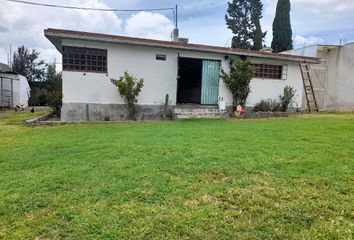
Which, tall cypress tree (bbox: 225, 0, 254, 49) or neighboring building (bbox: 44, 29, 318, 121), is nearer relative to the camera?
neighboring building (bbox: 44, 29, 318, 121)

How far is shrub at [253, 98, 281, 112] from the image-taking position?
659 inches

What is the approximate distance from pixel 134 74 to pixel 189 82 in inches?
267

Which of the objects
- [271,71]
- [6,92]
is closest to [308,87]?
[271,71]

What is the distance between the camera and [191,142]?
25.5ft

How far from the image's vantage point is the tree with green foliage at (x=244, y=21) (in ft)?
122

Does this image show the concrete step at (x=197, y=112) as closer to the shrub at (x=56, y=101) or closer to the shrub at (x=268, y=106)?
the shrub at (x=268, y=106)

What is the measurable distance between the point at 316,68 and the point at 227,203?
18872mm

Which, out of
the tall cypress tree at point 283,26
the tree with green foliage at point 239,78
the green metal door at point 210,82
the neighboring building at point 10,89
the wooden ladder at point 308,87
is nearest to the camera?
the tree with green foliage at point 239,78

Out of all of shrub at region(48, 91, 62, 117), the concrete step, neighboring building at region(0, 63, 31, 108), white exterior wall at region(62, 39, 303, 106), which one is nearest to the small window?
white exterior wall at region(62, 39, 303, 106)

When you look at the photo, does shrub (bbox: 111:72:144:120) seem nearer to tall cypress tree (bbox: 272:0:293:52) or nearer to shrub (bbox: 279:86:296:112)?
shrub (bbox: 279:86:296:112)

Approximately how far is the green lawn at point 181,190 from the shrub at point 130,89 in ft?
21.3

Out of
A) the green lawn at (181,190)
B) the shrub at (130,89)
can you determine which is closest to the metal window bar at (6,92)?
the shrub at (130,89)

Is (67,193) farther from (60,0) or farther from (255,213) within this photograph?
(60,0)

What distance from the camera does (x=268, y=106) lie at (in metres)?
16.9
